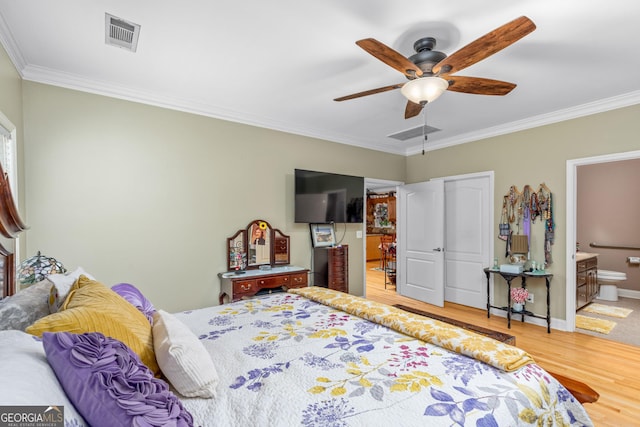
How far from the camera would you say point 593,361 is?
9.21 feet

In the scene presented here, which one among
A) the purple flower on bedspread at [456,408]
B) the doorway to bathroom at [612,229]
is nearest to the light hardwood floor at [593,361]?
the doorway to bathroom at [612,229]

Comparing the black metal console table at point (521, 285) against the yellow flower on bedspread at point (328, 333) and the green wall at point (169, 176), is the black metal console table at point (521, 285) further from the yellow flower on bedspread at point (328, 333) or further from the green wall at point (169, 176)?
the yellow flower on bedspread at point (328, 333)

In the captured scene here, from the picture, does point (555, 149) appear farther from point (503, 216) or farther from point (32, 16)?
point (32, 16)

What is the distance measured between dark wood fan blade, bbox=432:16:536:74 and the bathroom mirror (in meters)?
2.58

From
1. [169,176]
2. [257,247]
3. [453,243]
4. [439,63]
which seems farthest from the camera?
[453,243]

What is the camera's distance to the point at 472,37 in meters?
2.10

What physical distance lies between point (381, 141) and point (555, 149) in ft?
7.38

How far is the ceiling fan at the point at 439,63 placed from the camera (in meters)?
1.71

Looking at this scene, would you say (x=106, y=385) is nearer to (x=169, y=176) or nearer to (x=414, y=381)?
(x=414, y=381)

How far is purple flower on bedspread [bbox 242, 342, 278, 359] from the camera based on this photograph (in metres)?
1.45

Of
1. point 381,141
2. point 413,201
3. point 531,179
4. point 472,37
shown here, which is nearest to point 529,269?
point 531,179

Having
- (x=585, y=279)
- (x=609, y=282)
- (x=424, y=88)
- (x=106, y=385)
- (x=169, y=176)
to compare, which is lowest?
(x=609, y=282)

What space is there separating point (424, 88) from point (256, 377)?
2.02m

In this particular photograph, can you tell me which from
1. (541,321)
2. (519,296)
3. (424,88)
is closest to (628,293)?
(541,321)
